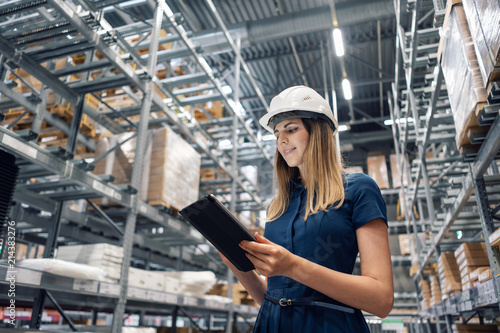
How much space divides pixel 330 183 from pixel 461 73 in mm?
2343

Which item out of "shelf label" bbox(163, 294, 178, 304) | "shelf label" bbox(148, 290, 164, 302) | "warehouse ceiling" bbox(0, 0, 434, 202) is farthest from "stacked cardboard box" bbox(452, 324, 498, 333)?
"shelf label" bbox(148, 290, 164, 302)

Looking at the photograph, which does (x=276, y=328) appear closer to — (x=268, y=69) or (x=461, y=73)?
(x=461, y=73)

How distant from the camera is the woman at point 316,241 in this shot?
1.12m

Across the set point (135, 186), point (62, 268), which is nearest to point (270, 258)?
point (62, 268)

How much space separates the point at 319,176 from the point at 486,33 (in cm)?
165

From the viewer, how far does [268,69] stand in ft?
41.8

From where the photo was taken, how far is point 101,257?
13.5 feet

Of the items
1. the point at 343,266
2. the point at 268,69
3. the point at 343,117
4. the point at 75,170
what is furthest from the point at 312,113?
the point at 343,117

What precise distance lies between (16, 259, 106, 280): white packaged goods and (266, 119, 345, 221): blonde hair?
245 centimetres

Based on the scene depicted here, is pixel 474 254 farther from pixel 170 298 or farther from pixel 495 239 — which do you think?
pixel 170 298

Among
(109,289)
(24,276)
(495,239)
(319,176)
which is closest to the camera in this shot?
(319,176)

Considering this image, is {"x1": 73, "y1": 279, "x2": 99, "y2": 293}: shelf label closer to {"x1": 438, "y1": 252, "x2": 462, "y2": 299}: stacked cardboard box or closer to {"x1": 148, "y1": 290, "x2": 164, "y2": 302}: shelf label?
{"x1": 148, "y1": 290, "x2": 164, "y2": 302}: shelf label

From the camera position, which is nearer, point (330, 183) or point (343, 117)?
point (330, 183)

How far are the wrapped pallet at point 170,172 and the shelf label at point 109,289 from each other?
4.36 feet
